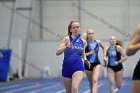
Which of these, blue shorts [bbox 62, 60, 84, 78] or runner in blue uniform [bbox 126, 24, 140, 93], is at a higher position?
runner in blue uniform [bbox 126, 24, 140, 93]

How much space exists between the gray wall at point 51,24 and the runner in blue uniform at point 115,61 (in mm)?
12683

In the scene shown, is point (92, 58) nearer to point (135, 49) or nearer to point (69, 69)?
point (69, 69)

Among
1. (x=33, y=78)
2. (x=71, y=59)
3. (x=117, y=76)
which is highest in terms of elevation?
(x=71, y=59)

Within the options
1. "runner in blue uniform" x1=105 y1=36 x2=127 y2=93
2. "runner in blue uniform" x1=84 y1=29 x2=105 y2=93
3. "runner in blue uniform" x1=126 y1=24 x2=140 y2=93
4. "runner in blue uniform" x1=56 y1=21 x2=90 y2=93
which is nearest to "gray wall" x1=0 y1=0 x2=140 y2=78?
"runner in blue uniform" x1=105 y1=36 x2=127 y2=93

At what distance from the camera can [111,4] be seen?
25.4 m

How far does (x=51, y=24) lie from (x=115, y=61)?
14146 millimetres

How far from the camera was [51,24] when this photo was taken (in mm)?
25797

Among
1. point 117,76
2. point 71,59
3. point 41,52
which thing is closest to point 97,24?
point 41,52

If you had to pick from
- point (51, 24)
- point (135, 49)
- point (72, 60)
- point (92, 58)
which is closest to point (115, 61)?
point (92, 58)

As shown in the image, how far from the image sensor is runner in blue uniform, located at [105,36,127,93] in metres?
11.9

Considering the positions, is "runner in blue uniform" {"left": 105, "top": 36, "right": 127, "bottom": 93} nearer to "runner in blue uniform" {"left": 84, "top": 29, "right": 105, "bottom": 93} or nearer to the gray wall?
"runner in blue uniform" {"left": 84, "top": 29, "right": 105, "bottom": 93}

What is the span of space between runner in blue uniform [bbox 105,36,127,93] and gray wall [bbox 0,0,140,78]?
12683 mm

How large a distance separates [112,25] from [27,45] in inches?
209

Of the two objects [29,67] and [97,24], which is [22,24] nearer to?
[29,67]
